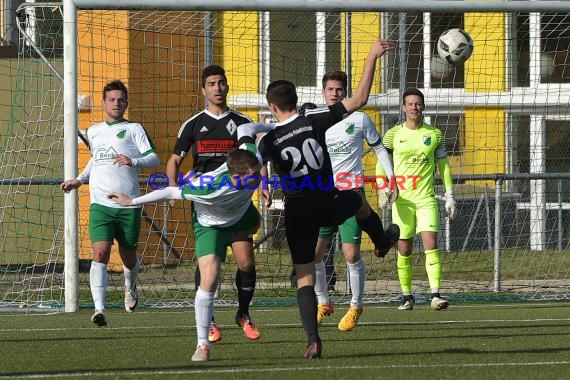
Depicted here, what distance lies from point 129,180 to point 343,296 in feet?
13.6

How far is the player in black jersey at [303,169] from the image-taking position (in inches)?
319

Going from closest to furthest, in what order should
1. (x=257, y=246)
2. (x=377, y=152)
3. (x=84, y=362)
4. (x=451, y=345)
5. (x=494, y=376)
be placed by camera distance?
(x=494, y=376) < (x=84, y=362) < (x=451, y=345) < (x=377, y=152) < (x=257, y=246)

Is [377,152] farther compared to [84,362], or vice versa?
[377,152]

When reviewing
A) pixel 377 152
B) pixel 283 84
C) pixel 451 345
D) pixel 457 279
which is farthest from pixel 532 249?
pixel 283 84

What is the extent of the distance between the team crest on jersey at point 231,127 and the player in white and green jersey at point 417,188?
2.90 meters

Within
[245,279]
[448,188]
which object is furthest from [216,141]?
[448,188]

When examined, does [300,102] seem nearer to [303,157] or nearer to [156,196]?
[303,157]

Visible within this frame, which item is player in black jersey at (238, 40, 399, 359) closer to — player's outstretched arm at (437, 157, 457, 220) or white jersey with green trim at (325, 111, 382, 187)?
white jersey with green trim at (325, 111, 382, 187)

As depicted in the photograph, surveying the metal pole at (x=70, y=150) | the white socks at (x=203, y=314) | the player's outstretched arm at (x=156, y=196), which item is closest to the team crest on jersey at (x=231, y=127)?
the player's outstretched arm at (x=156, y=196)

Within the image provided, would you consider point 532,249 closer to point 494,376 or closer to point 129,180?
point 129,180

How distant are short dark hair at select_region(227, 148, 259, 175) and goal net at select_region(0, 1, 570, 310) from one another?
20.0 ft

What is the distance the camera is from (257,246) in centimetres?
1551

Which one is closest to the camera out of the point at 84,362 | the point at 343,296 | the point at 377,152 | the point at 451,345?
the point at 84,362

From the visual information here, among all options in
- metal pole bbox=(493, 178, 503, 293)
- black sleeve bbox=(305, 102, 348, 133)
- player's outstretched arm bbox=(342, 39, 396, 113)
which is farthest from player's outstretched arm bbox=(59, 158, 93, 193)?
metal pole bbox=(493, 178, 503, 293)
